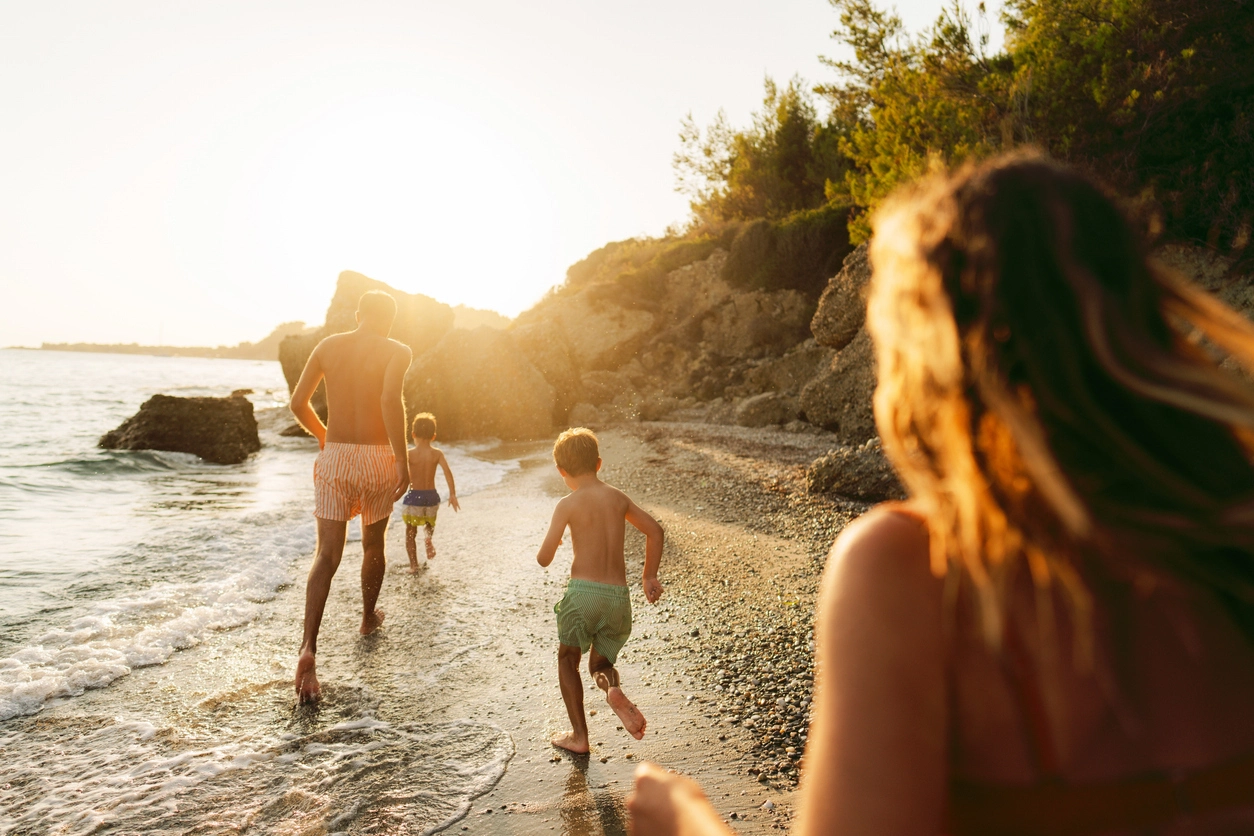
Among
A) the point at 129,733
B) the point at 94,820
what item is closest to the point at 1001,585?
the point at 94,820

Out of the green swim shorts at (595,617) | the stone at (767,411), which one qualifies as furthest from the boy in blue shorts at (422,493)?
the stone at (767,411)

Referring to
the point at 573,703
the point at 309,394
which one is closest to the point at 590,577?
the point at 573,703

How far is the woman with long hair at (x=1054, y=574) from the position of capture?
84 cm

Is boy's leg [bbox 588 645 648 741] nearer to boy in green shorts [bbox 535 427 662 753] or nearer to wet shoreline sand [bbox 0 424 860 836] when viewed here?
boy in green shorts [bbox 535 427 662 753]

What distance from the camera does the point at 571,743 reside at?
3727 mm

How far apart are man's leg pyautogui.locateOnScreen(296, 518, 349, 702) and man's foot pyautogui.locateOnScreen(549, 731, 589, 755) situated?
1568 mm

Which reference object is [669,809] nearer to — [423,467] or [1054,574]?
[1054,574]

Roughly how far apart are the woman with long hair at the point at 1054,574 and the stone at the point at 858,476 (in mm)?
7995

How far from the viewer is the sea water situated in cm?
340

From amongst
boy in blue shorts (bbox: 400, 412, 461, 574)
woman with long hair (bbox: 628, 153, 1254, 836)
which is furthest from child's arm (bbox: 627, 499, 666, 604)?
boy in blue shorts (bbox: 400, 412, 461, 574)

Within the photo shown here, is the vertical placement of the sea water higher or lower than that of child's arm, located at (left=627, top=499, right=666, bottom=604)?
lower

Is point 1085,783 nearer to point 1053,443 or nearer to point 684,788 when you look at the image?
point 1053,443

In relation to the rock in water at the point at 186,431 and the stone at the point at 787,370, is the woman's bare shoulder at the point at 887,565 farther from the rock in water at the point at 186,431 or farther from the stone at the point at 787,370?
the stone at the point at 787,370

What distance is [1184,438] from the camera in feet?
2.80
